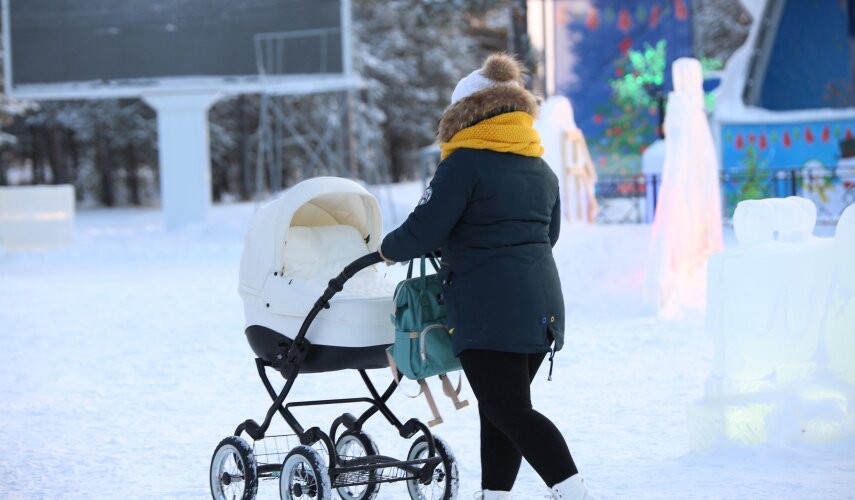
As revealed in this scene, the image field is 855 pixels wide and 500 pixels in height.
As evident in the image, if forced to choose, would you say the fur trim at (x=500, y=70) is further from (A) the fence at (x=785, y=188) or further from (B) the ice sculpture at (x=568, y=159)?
(A) the fence at (x=785, y=188)

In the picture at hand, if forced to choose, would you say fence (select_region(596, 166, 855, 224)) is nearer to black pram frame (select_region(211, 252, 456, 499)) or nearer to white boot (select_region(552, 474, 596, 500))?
black pram frame (select_region(211, 252, 456, 499))

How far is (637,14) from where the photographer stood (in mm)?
22219

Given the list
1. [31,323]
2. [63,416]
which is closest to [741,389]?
[63,416]

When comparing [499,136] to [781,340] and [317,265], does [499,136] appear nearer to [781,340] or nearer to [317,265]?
[317,265]

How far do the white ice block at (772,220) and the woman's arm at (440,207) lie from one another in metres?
2.23

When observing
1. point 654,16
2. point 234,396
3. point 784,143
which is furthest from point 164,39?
point 234,396

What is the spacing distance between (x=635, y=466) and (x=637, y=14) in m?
17.5

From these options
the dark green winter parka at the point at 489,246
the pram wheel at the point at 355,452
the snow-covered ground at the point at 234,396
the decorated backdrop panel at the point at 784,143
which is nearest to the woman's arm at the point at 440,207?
the dark green winter parka at the point at 489,246

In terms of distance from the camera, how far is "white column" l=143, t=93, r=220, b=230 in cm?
2373

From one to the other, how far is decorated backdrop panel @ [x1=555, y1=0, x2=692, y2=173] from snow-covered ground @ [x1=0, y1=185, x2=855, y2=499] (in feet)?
28.7

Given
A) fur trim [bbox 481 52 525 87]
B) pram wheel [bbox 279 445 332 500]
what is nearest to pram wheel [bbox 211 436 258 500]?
pram wheel [bbox 279 445 332 500]

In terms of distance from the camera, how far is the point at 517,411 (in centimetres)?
411

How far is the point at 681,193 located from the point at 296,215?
21.6 ft

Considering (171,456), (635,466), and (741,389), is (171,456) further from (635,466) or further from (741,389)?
(741,389)
